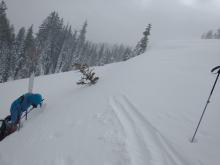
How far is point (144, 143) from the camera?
5711mm

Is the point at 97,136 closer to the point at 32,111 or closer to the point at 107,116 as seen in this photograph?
the point at 107,116

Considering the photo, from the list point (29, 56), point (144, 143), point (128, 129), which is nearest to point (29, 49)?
point (29, 56)

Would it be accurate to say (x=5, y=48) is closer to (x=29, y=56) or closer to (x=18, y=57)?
(x=18, y=57)

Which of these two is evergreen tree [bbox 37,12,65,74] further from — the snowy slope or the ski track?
the ski track

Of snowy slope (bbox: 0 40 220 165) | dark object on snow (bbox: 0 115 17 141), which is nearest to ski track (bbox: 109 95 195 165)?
snowy slope (bbox: 0 40 220 165)

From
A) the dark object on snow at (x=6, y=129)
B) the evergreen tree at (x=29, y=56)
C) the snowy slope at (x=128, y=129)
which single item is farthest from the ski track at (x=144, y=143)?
the evergreen tree at (x=29, y=56)

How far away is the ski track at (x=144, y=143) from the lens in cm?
502

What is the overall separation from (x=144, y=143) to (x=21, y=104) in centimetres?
600

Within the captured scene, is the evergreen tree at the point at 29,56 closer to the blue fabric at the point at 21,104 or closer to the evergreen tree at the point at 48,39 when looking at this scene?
the evergreen tree at the point at 48,39

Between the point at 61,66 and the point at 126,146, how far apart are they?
176 ft

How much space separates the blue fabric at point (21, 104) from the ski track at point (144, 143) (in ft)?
13.2

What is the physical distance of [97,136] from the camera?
607 cm

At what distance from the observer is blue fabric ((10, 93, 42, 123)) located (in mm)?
8805

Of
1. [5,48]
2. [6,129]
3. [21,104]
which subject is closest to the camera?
[6,129]
